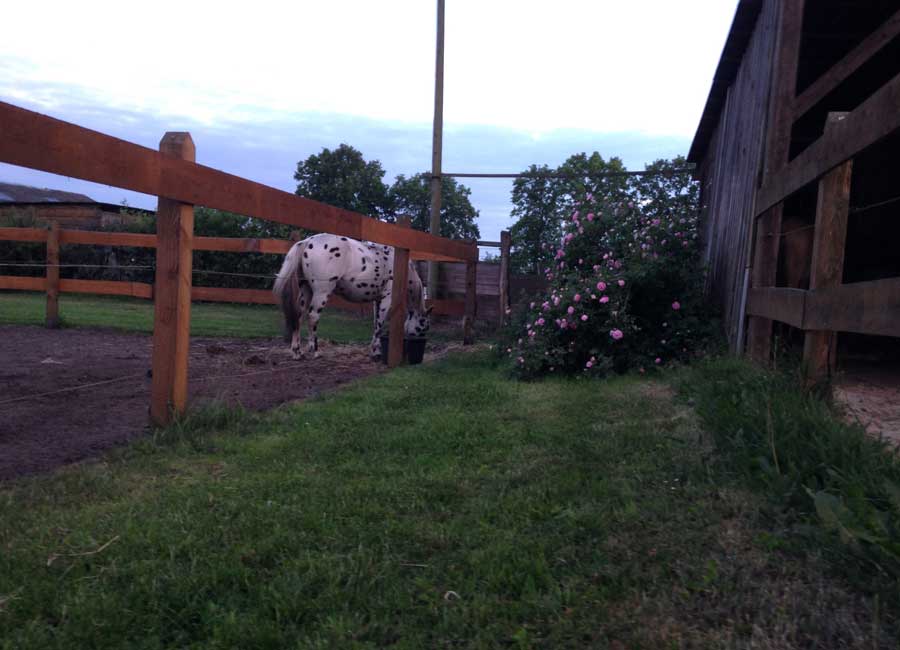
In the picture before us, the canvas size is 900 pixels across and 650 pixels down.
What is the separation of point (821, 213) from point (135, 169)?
3.55 metres

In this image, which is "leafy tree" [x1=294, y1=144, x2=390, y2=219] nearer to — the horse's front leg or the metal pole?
the metal pole

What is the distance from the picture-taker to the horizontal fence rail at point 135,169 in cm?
334

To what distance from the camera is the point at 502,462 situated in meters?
4.01

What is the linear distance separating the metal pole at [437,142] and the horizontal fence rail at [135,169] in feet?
23.6

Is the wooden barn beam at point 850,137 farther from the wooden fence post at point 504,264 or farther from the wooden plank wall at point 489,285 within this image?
the wooden plank wall at point 489,285

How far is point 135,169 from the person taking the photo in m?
4.07

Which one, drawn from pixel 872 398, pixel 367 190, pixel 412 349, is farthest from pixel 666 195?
pixel 367 190

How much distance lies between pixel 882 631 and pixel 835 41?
6.85m

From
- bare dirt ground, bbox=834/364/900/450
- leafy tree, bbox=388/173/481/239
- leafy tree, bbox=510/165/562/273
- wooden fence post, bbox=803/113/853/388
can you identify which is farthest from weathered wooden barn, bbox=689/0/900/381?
leafy tree, bbox=388/173/481/239

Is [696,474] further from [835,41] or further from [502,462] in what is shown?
[835,41]

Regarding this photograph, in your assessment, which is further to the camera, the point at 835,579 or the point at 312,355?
the point at 312,355

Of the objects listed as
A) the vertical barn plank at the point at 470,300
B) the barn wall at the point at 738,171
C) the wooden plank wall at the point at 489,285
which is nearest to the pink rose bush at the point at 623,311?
the barn wall at the point at 738,171

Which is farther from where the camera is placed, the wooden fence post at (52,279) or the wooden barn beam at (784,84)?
the wooden fence post at (52,279)

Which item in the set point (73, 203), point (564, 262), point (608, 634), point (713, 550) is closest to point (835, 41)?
point (564, 262)
